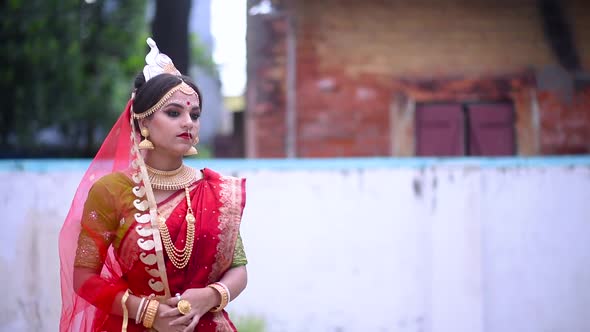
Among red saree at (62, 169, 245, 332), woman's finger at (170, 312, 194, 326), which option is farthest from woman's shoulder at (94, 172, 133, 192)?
woman's finger at (170, 312, 194, 326)

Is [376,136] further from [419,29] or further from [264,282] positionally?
[264,282]

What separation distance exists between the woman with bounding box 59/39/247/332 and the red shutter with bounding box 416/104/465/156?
6955mm

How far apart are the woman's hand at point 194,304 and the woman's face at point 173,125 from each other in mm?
462

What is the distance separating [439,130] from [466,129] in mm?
338

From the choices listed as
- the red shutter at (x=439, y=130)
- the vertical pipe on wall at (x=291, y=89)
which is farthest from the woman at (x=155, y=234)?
the red shutter at (x=439, y=130)

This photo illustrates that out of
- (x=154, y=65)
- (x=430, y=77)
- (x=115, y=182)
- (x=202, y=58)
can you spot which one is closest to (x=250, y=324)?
(x=115, y=182)

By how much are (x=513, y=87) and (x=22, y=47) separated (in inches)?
315

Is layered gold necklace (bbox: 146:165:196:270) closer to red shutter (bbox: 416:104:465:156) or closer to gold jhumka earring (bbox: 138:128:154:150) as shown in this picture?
gold jhumka earring (bbox: 138:128:154:150)

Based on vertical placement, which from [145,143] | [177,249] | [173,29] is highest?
[173,29]

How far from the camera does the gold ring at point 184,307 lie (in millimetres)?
2244

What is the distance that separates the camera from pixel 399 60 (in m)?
9.10

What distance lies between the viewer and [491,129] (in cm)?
916

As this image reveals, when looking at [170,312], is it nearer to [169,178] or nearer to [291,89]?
[169,178]

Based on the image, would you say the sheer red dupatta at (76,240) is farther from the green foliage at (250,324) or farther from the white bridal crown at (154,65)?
the green foliage at (250,324)
